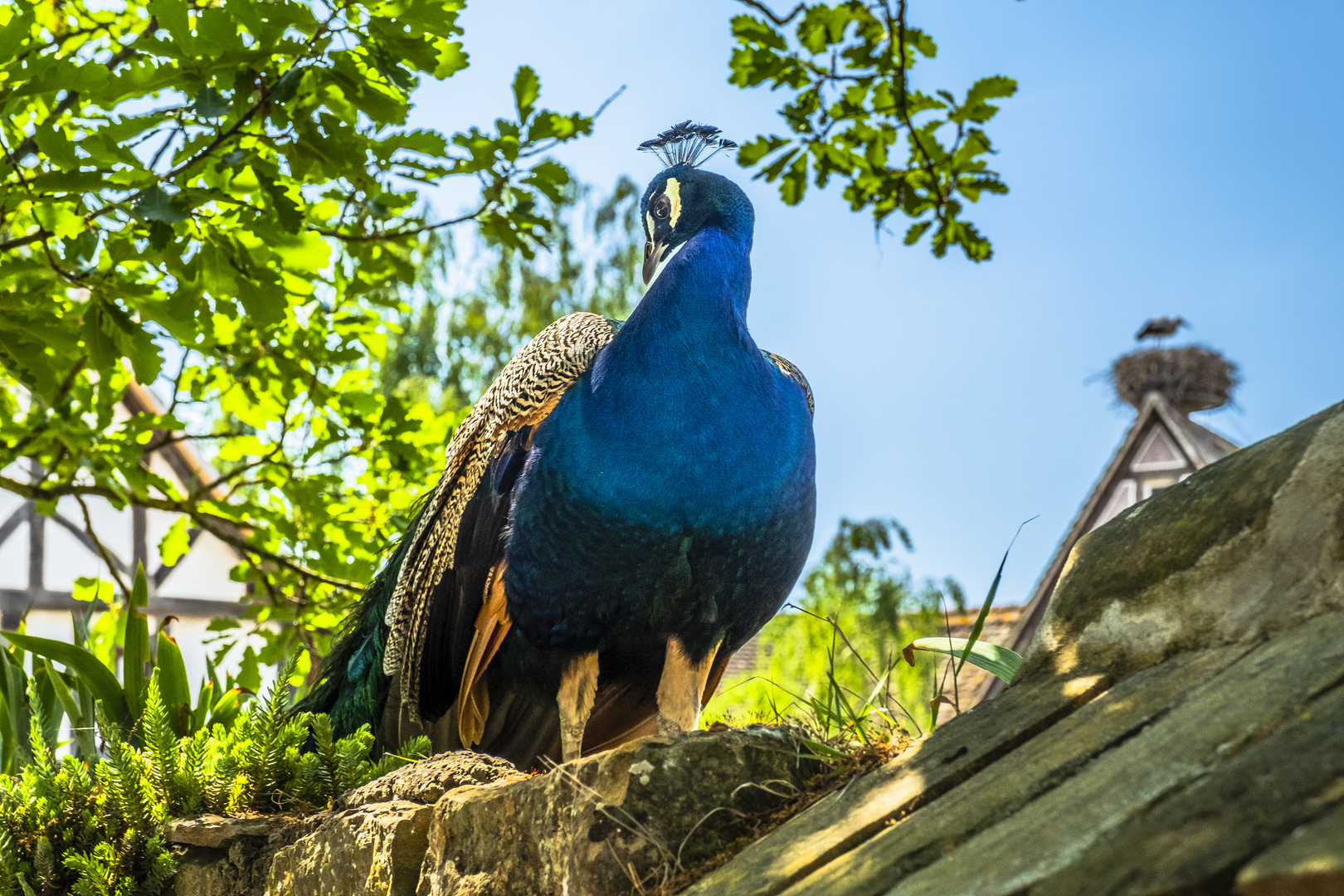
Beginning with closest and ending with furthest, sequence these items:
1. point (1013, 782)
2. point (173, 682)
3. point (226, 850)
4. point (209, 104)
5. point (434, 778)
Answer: point (1013, 782) < point (434, 778) < point (209, 104) < point (226, 850) < point (173, 682)

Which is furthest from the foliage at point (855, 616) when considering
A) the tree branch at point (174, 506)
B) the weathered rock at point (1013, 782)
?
the weathered rock at point (1013, 782)

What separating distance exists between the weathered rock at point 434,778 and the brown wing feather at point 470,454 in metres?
0.27

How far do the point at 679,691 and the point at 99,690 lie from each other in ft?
6.58

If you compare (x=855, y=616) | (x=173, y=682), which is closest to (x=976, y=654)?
(x=173, y=682)

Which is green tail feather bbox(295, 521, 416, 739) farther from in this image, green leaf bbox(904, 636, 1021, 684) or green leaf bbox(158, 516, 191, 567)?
green leaf bbox(158, 516, 191, 567)

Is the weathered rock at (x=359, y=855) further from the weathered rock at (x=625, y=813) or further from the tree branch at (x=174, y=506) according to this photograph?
the tree branch at (x=174, y=506)

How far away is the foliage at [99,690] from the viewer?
11.7ft

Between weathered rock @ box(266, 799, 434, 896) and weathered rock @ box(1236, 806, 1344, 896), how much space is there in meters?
1.65

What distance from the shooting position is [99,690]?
11.9ft

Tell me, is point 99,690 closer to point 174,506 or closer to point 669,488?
point 174,506

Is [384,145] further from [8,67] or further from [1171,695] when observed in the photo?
[1171,695]

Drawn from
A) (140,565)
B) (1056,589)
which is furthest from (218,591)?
(1056,589)

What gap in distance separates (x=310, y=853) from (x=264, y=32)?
184 centimetres

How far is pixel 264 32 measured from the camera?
2.71 meters
